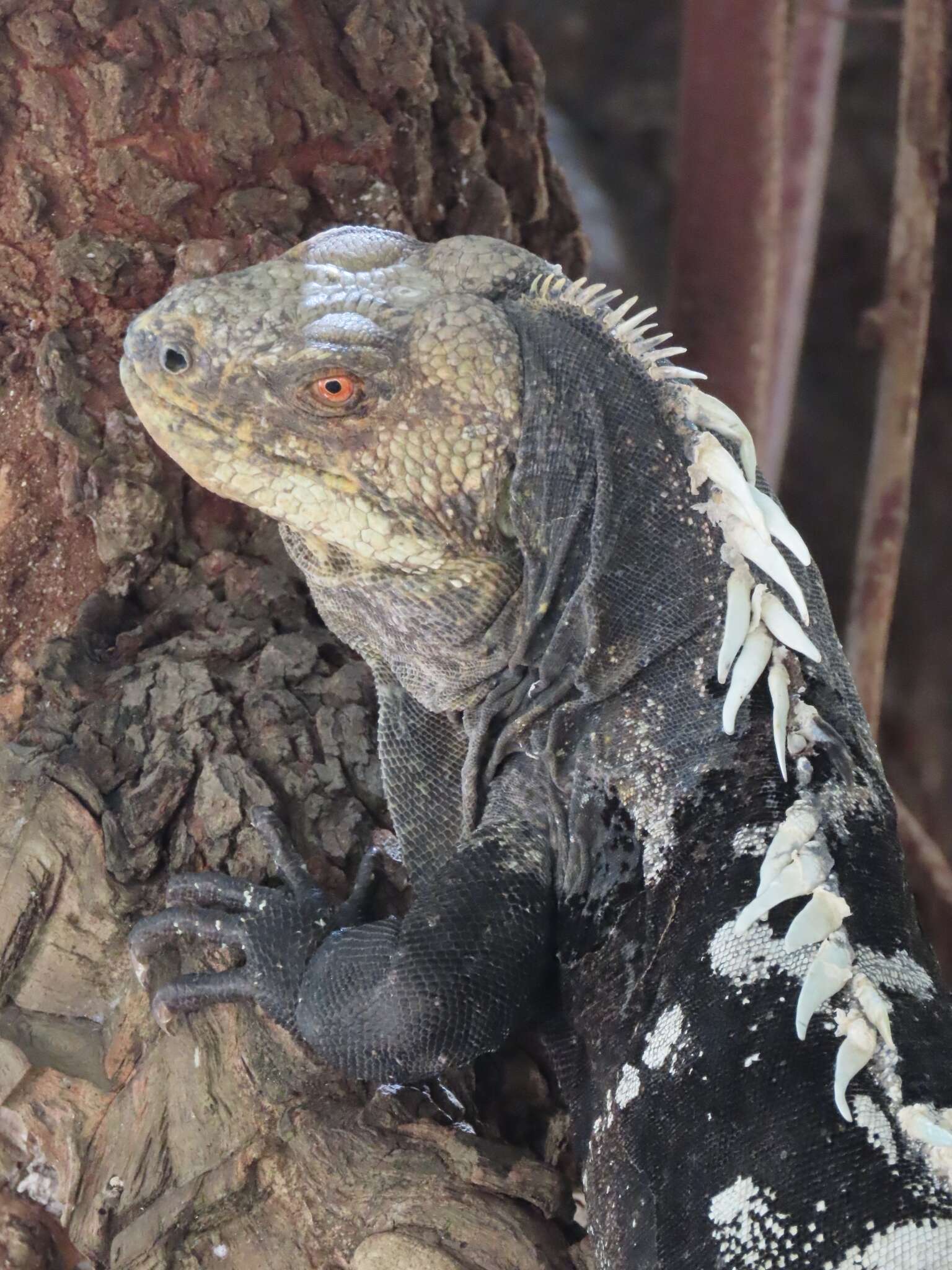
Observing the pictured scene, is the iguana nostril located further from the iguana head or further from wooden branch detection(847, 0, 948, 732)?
wooden branch detection(847, 0, 948, 732)

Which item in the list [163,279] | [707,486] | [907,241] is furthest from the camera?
[907,241]

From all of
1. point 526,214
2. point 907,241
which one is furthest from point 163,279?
point 907,241

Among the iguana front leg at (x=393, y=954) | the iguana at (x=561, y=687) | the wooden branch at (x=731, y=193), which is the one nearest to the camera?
the iguana at (x=561, y=687)

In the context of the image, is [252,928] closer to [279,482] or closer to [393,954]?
[393,954]

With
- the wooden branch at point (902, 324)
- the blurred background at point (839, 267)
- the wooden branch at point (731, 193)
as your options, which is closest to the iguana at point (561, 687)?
the wooden branch at point (731, 193)

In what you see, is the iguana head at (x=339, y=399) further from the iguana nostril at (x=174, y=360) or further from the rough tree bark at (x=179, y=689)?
the rough tree bark at (x=179, y=689)

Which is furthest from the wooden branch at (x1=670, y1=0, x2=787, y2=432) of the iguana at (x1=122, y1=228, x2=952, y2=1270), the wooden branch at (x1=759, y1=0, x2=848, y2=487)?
the iguana at (x1=122, y1=228, x2=952, y2=1270)

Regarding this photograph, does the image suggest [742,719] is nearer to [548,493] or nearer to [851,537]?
[548,493]
